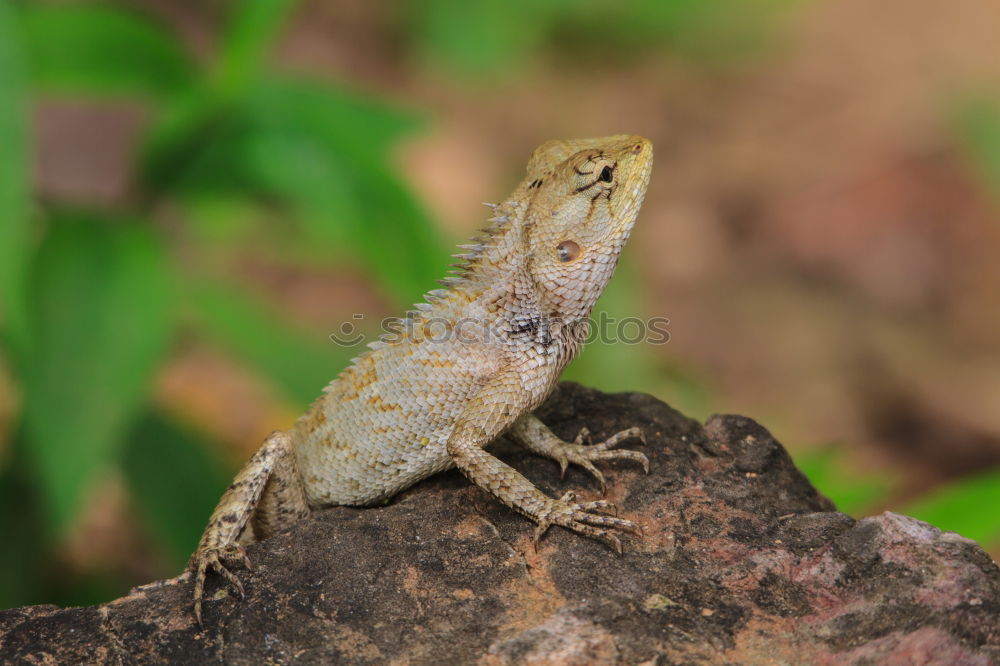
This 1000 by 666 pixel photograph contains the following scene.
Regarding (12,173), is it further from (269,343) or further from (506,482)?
(506,482)

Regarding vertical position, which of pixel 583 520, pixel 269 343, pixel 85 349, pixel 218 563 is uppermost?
pixel 269 343

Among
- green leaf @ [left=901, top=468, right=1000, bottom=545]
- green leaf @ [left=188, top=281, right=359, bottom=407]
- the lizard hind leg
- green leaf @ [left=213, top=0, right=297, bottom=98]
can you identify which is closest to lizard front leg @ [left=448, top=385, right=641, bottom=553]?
the lizard hind leg

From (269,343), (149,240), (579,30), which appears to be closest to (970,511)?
(269,343)

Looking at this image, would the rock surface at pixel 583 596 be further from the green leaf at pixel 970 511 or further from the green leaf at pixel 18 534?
the green leaf at pixel 18 534

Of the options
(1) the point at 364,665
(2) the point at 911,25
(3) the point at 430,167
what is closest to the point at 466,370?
(1) the point at 364,665

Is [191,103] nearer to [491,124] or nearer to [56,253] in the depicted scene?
[56,253]
